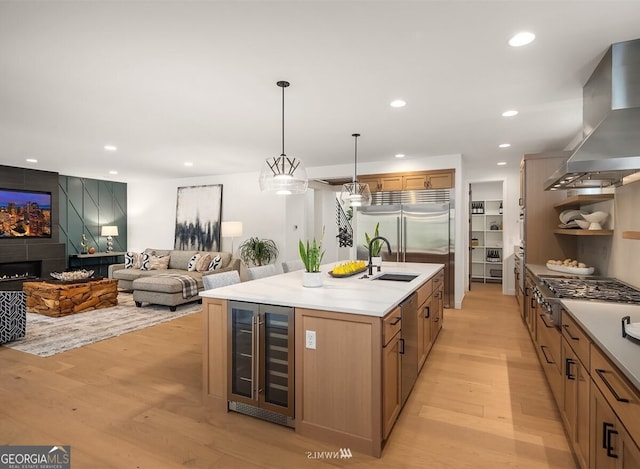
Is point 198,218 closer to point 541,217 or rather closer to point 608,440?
point 541,217

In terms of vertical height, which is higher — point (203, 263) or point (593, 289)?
point (593, 289)

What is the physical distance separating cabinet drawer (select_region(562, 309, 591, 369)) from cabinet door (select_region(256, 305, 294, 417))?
160 centimetres

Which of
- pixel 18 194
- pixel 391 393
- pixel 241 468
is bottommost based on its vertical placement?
pixel 241 468

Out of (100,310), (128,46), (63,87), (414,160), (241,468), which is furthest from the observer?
(414,160)

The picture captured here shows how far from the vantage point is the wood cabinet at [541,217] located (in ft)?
14.1

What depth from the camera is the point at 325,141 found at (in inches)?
191

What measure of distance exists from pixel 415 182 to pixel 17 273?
26.0ft

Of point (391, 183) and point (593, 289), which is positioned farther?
point (391, 183)

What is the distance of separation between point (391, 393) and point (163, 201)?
7.95m

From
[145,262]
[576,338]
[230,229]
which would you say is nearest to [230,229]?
[230,229]

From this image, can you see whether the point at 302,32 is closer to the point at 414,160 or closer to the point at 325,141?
the point at 325,141

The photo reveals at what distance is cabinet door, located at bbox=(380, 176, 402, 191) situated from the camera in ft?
20.1

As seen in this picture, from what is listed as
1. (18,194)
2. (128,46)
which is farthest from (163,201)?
(128,46)

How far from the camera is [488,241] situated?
8.60m
